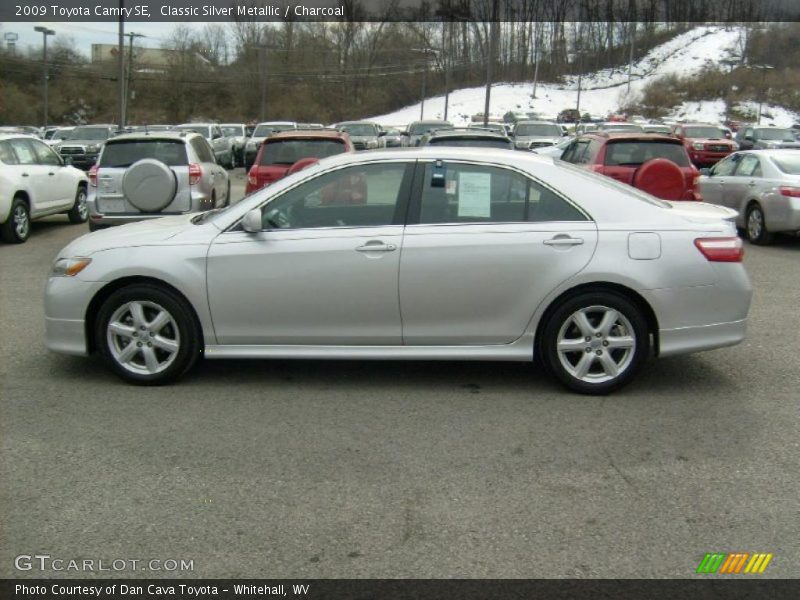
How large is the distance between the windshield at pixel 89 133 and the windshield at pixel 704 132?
22958 mm

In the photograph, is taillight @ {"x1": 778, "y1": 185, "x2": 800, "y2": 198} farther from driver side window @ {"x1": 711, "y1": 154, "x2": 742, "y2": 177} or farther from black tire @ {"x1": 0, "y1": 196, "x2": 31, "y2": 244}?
black tire @ {"x1": 0, "y1": 196, "x2": 31, "y2": 244}

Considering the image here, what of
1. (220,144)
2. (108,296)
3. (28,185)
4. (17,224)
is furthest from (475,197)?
(220,144)

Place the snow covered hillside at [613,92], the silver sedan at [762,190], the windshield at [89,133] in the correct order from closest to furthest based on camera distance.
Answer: the silver sedan at [762,190]
the windshield at [89,133]
the snow covered hillside at [613,92]

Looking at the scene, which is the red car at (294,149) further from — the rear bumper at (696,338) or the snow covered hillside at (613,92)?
the snow covered hillside at (613,92)

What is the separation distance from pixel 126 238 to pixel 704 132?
30573mm

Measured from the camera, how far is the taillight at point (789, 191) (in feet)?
39.5

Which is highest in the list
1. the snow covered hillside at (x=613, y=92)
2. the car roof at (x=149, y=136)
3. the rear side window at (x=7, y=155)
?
the snow covered hillside at (x=613, y=92)

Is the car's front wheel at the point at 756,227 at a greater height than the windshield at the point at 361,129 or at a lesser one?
lesser

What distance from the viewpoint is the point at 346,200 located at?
222 inches

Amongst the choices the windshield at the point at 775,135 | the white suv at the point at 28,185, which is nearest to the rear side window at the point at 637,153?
the white suv at the point at 28,185

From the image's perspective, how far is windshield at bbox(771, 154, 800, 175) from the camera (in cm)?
1255

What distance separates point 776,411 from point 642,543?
219 cm

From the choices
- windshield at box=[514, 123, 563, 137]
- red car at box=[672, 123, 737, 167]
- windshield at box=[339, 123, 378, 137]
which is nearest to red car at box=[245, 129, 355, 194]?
windshield at box=[339, 123, 378, 137]

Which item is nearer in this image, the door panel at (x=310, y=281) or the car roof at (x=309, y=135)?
the door panel at (x=310, y=281)
